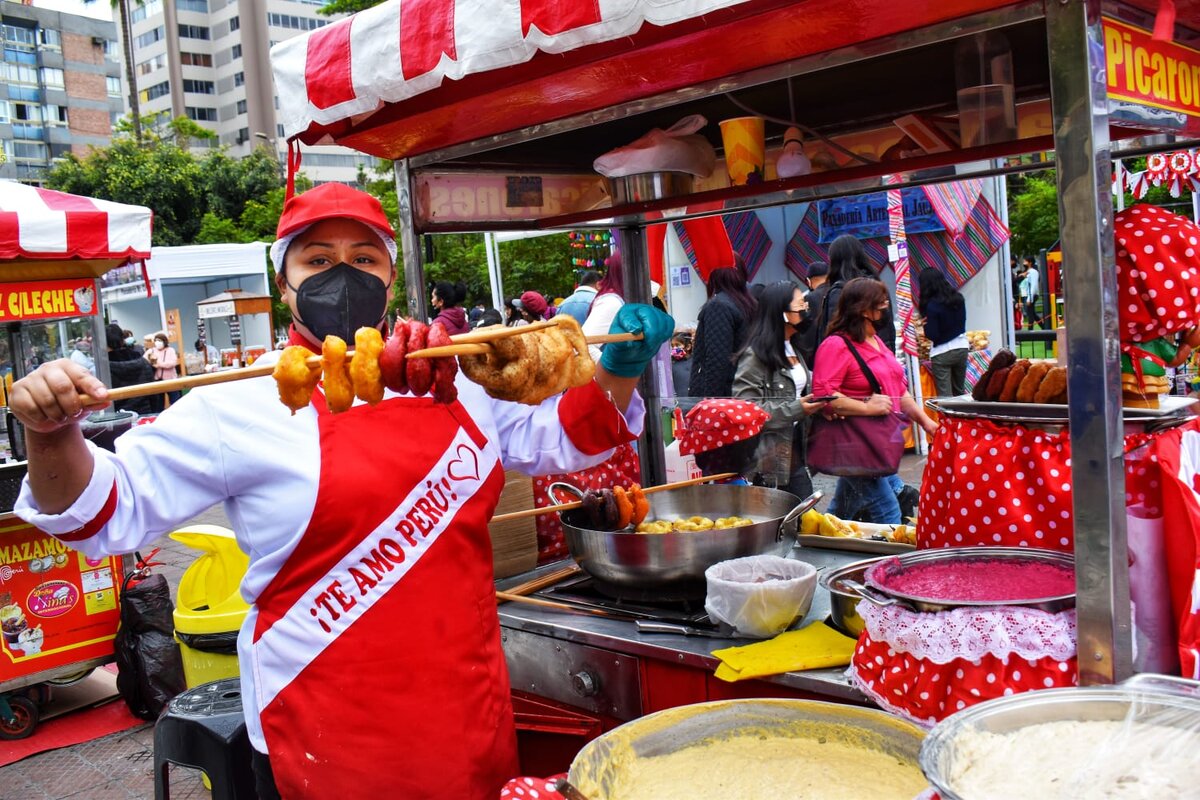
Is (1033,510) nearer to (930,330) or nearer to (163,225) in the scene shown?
(930,330)

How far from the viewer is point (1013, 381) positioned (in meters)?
2.44

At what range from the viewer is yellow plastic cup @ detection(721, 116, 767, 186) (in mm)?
2939

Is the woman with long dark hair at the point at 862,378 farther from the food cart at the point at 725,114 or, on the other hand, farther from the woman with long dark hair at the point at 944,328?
the woman with long dark hair at the point at 944,328

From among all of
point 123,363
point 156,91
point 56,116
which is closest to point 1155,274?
point 123,363

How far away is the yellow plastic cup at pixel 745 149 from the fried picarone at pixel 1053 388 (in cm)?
114

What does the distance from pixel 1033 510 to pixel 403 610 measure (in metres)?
1.50

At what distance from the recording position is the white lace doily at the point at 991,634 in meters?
1.84

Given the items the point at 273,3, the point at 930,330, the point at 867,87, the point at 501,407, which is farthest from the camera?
the point at 273,3

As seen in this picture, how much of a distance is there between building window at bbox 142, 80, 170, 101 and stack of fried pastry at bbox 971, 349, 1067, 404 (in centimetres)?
10014

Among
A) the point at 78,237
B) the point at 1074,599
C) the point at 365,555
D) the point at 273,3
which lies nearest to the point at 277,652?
the point at 365,555

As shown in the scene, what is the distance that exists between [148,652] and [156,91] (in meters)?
102

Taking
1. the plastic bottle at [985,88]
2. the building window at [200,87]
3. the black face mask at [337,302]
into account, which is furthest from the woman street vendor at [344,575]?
the building window at [200,87]

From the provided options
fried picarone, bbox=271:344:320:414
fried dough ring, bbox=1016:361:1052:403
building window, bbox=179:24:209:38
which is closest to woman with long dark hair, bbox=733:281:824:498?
fried dough ring, bbox=1016:361:1052:403

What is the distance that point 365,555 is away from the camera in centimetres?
213
